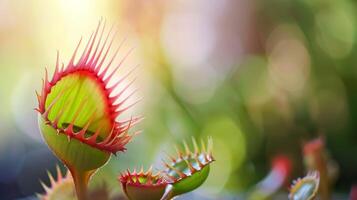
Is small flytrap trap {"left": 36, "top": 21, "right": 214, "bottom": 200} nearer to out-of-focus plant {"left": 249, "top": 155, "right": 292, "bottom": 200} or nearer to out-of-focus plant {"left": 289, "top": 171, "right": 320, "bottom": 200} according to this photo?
out-of-focus plant {"left": 289, "top": 171, "right": 320, "bottom": 200}

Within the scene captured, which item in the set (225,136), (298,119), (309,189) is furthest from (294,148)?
(309,189)

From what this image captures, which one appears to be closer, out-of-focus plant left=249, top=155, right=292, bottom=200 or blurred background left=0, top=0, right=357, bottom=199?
out-of-focus plant left=249, top=155, right=292, bottom=200

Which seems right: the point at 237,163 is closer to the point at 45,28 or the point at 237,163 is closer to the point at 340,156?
the point at 340,156

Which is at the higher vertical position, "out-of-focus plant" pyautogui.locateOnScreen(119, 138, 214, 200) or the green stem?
the green stem

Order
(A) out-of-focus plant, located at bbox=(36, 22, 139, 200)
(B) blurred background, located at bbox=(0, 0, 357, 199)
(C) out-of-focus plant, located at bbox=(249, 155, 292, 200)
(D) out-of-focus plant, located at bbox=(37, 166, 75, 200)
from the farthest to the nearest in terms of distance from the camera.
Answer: (B) blurred background, located at bbox=(0, 0, 357, 199), (C) out-of-focus plant, located at bbox=(249, 155, 292, 200), (D) out-of-focus plant, located at bbox=(37, 166, 75, 200), (A) out-of-focus plant, located at bbox=(36, 22, 139, 200)

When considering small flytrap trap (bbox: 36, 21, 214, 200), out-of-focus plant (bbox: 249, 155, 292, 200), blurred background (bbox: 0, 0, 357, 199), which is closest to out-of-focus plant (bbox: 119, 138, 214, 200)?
small flytrap trap (bbox: 36, 21, 214, 200)
